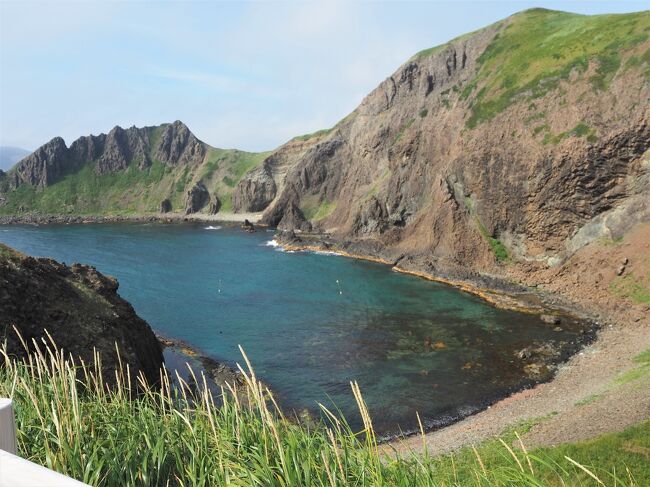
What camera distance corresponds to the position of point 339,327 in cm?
5412

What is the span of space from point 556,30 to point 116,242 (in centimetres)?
11422

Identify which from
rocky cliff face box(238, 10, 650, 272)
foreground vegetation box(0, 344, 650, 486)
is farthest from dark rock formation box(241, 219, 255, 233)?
foreground vegetation box(0, 344, 650, 486)

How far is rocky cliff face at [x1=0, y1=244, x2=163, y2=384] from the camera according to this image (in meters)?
25.2

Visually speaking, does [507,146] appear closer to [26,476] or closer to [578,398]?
[578,398]

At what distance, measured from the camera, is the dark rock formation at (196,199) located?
181125mm

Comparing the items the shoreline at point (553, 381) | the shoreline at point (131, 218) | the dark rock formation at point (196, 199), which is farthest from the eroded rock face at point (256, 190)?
the shoreline at point (553, 381)

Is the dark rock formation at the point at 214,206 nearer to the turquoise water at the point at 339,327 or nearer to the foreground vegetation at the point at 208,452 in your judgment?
the turquoise water at the point at 339,327

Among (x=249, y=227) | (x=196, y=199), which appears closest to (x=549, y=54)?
(x=249, y=227)

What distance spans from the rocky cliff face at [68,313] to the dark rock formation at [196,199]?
497 feet

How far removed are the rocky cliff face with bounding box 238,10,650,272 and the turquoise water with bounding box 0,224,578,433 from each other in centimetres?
1453

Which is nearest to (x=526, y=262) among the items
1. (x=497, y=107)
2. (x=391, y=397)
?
(x=497, y=107)

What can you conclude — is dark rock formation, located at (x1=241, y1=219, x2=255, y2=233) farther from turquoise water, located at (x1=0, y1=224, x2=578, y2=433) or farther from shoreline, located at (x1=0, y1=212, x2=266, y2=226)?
turquoise water, located at (x1=0, y1=224, x2=578, y2=433)

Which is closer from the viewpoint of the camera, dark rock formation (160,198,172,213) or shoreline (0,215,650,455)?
shoreline (0,215,650,455)

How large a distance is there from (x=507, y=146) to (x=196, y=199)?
136079mm
